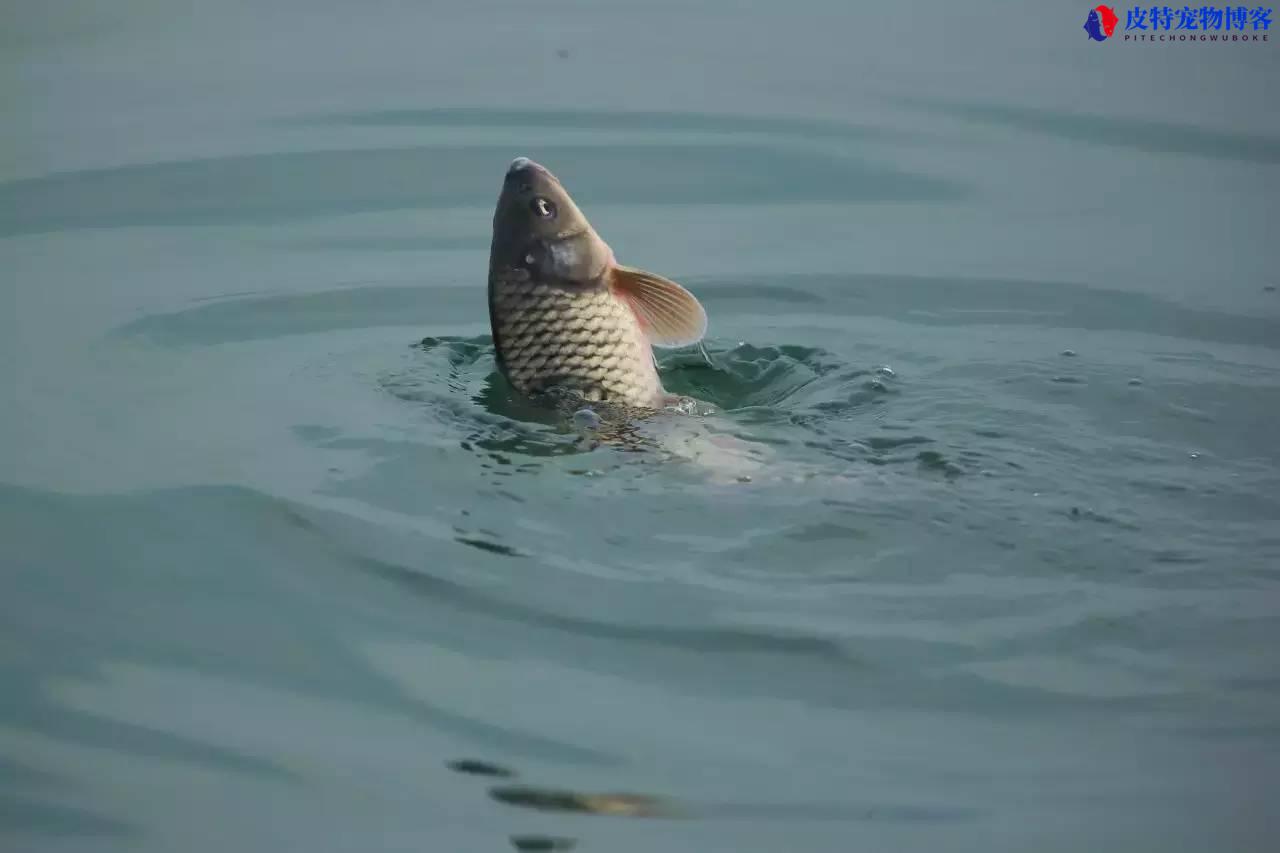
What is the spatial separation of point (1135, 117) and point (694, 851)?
7.32 metres

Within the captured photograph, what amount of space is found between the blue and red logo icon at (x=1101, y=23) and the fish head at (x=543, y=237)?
6.17 metres

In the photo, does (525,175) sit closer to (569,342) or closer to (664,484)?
(569,342)

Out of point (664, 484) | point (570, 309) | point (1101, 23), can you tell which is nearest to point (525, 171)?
point (570, 309)

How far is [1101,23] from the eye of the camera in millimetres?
11094

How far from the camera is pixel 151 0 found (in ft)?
39.4

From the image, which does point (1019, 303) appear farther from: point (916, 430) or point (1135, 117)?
point (1135, 117)

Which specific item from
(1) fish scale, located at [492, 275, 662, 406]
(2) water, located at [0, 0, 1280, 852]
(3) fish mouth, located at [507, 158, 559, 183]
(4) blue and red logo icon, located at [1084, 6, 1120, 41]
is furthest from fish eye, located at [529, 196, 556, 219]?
(4) blue and red logo icon, located at [1084, 6, 1120, 41]

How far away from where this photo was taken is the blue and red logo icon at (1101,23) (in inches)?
433

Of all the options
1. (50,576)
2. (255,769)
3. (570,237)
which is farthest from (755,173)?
(255,769)

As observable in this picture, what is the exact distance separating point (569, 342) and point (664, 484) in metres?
0.74

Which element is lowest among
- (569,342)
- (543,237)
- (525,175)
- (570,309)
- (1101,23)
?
(569,342)
